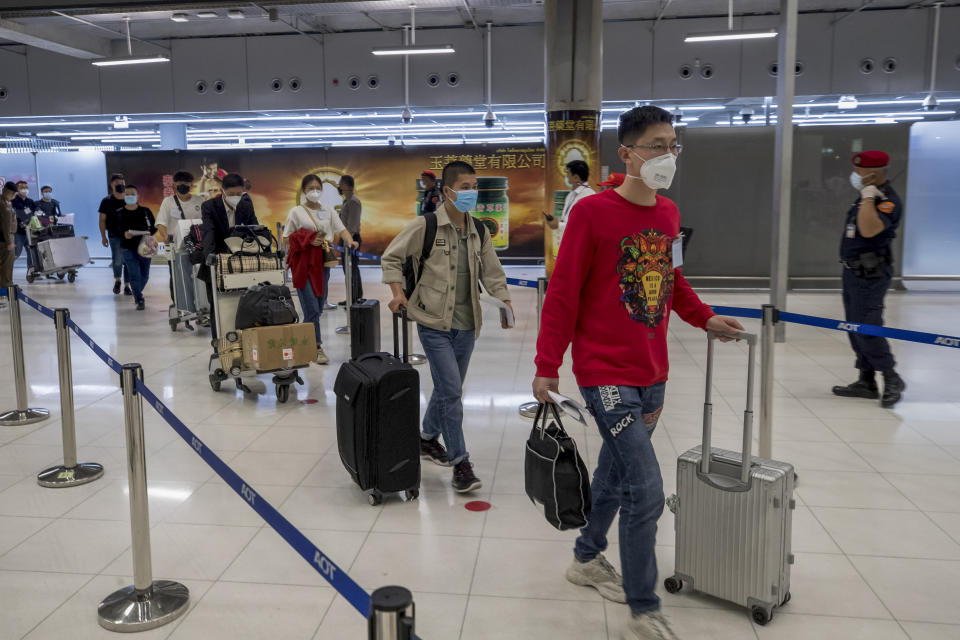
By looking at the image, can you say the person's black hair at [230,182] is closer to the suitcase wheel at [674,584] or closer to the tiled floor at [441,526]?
the tiled floor at [441,526]

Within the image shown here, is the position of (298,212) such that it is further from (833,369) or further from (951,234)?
(951,234)

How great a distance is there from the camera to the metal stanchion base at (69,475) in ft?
13.6

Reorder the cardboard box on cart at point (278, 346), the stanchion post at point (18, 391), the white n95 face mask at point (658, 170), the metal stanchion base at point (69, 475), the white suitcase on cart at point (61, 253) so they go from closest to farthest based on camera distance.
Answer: the white n95 face mask at point (658, 170) < the metal stanchion base at point (69, 475) < the stanchion post at point (18, 391) < the cardboard box on cart at point (278, 346) < the white suitcase on cart at point (61, 253)

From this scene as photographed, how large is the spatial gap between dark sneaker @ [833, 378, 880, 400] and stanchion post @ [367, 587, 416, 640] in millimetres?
5348

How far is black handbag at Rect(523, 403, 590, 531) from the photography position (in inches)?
104

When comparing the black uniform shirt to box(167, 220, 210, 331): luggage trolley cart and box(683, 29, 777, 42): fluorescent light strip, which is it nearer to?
box(167, 220, 210, 331): luggage trolley cart

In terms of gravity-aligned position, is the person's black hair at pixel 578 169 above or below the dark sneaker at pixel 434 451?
above

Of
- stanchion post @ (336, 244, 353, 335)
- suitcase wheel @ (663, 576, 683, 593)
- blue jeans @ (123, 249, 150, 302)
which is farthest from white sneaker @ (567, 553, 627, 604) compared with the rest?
blue jeans @ (123, 249, 150, 302)

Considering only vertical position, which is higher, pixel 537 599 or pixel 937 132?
pixel 937 132

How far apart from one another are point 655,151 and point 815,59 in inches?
549

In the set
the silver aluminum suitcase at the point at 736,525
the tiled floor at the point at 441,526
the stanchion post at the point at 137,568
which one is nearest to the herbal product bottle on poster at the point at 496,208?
the tiled floor at the point at 441,526

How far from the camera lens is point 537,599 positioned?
2953mm

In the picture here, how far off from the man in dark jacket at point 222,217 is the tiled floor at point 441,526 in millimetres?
1047

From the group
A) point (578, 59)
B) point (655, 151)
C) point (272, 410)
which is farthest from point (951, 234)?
point (655, 151)
